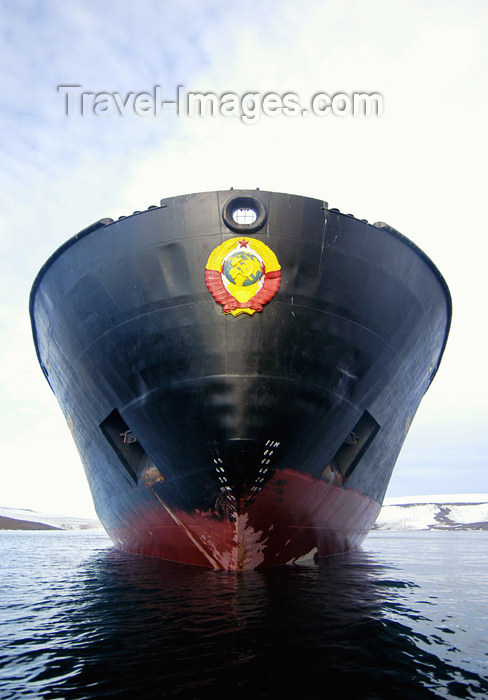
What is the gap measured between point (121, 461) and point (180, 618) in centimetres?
523

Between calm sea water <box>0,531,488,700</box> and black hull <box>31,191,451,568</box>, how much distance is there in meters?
1.83

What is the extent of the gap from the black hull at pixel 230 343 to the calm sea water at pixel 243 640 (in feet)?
6.00

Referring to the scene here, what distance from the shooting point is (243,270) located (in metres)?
7.68

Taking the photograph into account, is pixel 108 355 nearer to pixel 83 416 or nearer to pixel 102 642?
pixel 83 416

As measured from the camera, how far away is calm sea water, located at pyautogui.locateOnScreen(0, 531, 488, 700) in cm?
305

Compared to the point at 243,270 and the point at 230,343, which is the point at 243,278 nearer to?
the point at 243,270

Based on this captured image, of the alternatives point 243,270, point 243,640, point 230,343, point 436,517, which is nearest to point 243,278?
point 243,270

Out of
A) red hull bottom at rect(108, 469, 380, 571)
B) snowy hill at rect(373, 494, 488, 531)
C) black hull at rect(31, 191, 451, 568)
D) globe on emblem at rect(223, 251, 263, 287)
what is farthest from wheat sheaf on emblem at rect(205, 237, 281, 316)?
snowy hill at rect(373, 494, 488, 531)

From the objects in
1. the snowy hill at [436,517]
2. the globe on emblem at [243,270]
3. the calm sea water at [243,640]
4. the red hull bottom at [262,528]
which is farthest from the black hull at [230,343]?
the snowy hill at [436,517]

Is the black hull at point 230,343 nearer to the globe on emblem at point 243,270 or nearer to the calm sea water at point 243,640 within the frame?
the globe on emblem at point 243,270

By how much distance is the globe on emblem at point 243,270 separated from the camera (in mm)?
7676

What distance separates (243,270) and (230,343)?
4.15 ft

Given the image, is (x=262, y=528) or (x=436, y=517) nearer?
(x=262, y=528)

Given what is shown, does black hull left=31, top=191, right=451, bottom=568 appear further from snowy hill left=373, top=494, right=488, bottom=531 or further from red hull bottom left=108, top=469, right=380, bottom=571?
snowy hill left=373, top=494, right=488, bottom=531
